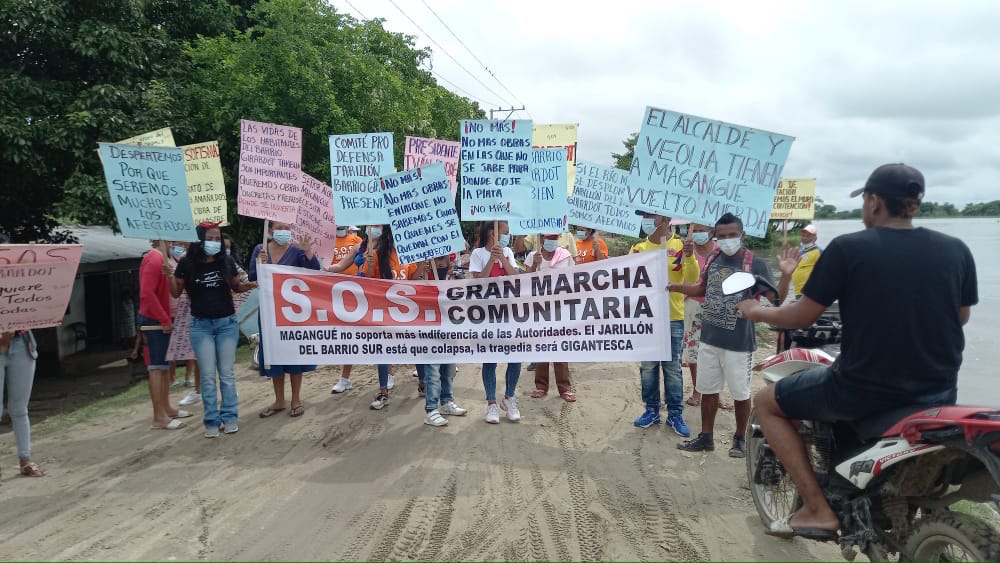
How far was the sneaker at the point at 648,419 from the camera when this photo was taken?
6.15 metres

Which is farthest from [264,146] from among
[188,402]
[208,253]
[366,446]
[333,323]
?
[366,446]

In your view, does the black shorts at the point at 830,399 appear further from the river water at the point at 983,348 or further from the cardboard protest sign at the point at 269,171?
the cardboard protest sign at the point at 269,171

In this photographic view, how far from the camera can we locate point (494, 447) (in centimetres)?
557

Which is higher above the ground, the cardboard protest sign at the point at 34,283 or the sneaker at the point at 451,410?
the cardboard protest sign at the point at 34,283

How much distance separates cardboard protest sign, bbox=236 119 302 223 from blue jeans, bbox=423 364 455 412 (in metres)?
2.51

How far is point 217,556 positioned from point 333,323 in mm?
2419

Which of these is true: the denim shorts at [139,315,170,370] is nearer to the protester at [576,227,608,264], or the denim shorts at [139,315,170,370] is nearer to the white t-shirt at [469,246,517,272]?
the white t-shirt at [469,246,517,272]

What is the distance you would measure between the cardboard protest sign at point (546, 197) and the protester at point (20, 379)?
4.40 metres

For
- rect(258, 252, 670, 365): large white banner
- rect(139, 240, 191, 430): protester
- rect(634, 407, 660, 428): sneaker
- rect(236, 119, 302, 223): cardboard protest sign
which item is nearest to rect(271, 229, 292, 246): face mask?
rect(236, 119, 302, 223): cardboard protest sign

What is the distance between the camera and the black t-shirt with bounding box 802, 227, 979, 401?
2758 millimetres

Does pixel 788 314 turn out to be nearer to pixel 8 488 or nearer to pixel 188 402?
pixel 8 488

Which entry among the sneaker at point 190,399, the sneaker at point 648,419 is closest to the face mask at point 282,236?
the sneaker at point 190,399

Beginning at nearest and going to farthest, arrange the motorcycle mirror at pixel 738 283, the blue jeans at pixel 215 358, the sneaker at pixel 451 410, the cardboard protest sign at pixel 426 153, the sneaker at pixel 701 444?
the motorcycle mirror at pixel 738 283 → the sneaker at pixel 701 444 → the blue jeans at pixel 215 358 → the sneaker at pixel 451 410 → the cardboard protest sign at pixel 426 153

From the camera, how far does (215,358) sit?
6.00 metres
